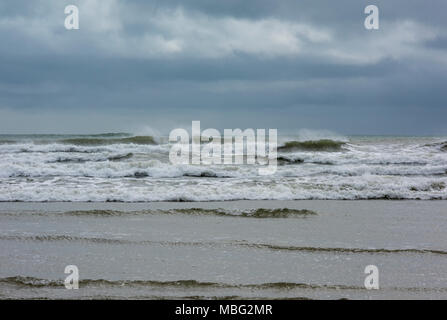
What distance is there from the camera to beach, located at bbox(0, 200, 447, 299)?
5.05 metres

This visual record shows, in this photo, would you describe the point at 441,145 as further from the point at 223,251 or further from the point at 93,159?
the point at 223,251

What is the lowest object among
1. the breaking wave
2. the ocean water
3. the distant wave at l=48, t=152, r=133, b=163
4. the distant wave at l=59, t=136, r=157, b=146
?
the breaking wave

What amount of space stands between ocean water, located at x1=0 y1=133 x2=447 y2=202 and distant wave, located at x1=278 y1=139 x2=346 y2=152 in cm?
129

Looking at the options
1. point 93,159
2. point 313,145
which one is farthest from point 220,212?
point 313,145

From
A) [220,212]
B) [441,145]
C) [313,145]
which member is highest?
[313,145]

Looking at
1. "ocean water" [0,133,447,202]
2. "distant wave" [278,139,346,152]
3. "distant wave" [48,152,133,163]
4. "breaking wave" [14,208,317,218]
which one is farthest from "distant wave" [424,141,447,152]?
"breaking wave" [14,208,317,218]

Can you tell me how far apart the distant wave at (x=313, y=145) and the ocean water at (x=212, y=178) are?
1.29 metres

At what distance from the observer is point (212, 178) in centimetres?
1423

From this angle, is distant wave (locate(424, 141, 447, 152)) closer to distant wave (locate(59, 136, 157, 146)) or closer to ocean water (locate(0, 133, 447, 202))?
ocean water (locate(0, 133, 447, 202))

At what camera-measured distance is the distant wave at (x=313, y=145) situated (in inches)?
920

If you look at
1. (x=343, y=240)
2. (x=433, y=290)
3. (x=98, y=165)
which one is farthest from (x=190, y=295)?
(x=98, y=165)

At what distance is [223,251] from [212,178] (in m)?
7.79

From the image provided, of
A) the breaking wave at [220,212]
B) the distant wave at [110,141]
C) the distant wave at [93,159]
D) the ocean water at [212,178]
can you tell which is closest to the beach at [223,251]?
the breaking wave at [220,212]

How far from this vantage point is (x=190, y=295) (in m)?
4.84
